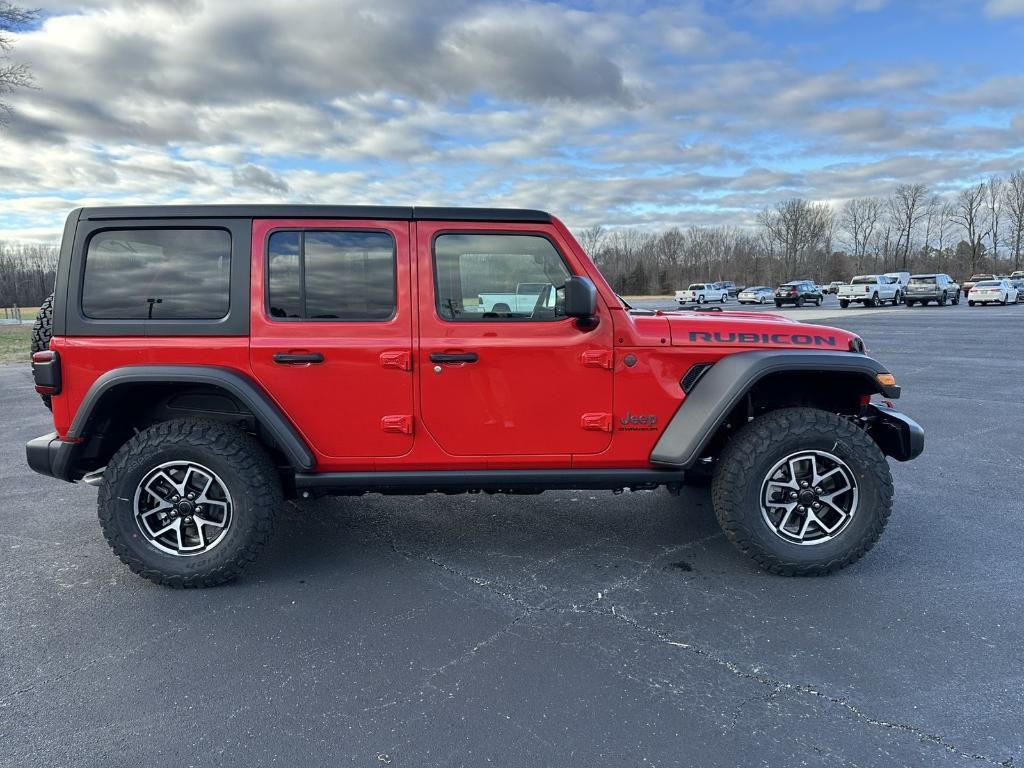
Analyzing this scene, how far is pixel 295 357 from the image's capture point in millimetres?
3379

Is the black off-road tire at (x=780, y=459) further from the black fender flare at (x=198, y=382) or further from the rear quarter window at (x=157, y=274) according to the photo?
the rear quarter window at (x=157, y=274)

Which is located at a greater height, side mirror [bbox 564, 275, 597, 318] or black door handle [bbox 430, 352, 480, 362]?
side mirror [bbox 564, 275, 597, 318]

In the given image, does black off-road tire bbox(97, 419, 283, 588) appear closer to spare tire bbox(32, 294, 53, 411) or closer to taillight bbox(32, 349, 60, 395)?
taillight bbox(32, 349, 60, 395)

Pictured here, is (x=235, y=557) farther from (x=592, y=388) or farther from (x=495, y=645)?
(x=592, y=388)

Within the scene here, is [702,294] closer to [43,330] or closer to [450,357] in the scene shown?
[450,357]

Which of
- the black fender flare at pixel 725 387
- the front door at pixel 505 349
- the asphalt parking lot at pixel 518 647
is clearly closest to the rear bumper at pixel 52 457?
the asphalt parking lot at pixel 518 647

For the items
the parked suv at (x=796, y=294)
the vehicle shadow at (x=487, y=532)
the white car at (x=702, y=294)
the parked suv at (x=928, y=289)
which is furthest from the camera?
the white car at (x=702, y=294)

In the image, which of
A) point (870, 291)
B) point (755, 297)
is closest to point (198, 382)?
point (870, 291)

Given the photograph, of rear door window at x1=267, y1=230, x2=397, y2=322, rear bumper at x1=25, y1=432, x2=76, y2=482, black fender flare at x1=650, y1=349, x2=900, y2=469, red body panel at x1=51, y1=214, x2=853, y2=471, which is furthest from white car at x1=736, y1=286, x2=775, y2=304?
rear bumper at x1=25, y1=432, x2=76, y2=482

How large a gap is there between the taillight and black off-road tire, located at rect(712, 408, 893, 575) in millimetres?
3476

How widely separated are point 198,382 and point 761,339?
2949mm

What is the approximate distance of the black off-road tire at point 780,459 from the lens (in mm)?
3449

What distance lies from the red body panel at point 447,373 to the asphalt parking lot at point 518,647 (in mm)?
703

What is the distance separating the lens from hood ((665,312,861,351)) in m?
3.55
